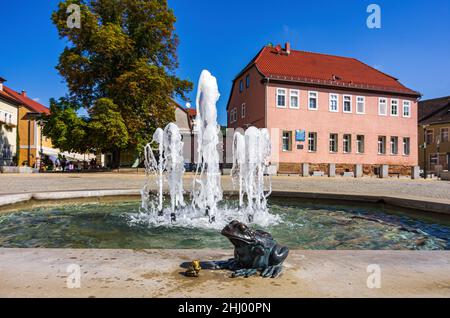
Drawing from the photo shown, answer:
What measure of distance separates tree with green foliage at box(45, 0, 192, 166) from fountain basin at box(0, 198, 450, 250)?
19.6 m

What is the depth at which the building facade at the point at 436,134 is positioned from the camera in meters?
46.3

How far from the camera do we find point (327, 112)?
Result: 35.0m

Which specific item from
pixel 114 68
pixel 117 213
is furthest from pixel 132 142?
pixel 117 213

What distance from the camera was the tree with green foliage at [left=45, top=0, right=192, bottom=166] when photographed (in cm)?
2716

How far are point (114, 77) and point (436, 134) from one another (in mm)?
43024

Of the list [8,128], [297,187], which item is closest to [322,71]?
[297,187]

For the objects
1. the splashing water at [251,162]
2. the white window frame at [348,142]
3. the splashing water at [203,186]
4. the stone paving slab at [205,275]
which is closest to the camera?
the stone paving slab at [205,275]

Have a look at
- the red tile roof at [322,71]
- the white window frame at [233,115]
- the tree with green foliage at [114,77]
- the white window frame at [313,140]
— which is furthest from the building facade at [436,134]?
the tree with green foliage at [114,77]

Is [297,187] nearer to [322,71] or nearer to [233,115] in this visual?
[322,71]

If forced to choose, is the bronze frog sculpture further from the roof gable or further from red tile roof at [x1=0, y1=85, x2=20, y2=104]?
the roof gable

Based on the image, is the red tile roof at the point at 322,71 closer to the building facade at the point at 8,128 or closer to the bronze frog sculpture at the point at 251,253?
the building facade at the point at 8,128

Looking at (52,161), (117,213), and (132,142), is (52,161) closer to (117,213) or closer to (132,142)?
(132,142)

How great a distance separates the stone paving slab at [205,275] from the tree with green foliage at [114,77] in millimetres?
23924
